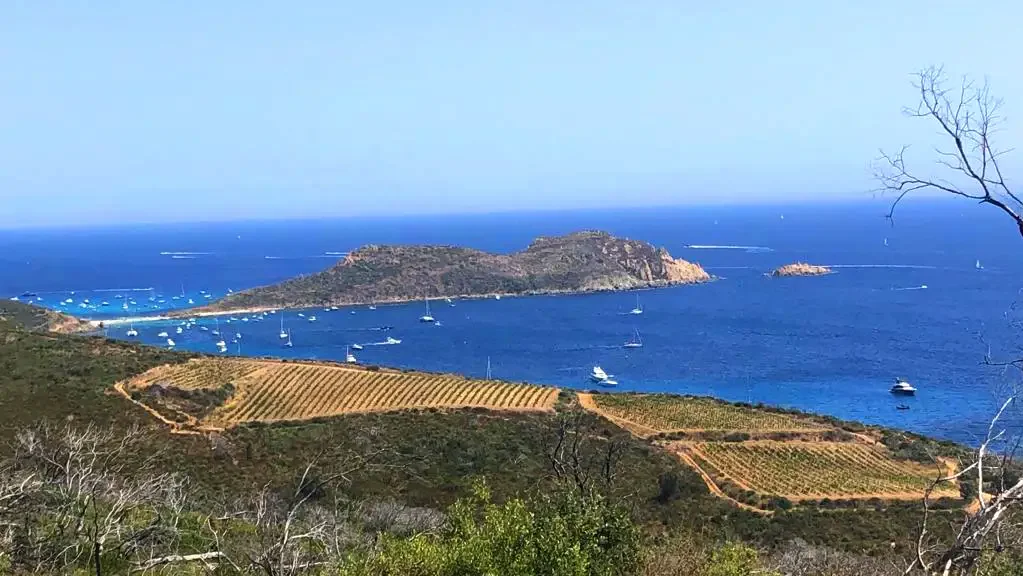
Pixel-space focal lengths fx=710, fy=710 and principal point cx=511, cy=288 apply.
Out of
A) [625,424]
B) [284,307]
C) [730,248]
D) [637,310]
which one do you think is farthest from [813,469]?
[730,248]

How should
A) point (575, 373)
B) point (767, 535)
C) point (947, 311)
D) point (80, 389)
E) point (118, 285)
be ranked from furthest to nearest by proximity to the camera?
1. point (118, 285)
2. point (947, 311)
3. point (575, 373)
4. point (80, 389)
5. point (767, 535)

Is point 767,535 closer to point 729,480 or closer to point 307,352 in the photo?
point 729,480

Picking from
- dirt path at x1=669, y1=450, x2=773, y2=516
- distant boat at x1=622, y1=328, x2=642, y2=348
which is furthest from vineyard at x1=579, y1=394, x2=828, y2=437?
distant boat at x1=622, y1=328, x2=642, y2=348

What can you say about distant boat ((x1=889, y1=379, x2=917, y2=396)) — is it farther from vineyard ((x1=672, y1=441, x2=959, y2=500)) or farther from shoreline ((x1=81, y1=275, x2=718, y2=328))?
shoreline ((x1=81, y1=275, x2=718, y2=328))

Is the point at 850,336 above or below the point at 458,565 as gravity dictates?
below

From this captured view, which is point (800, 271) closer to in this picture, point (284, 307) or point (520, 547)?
point (284, 307)

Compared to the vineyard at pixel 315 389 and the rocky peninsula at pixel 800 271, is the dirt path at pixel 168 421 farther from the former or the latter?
the rocky peninsula at pixel 800 271

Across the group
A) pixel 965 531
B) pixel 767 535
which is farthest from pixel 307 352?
pixel 965 531
